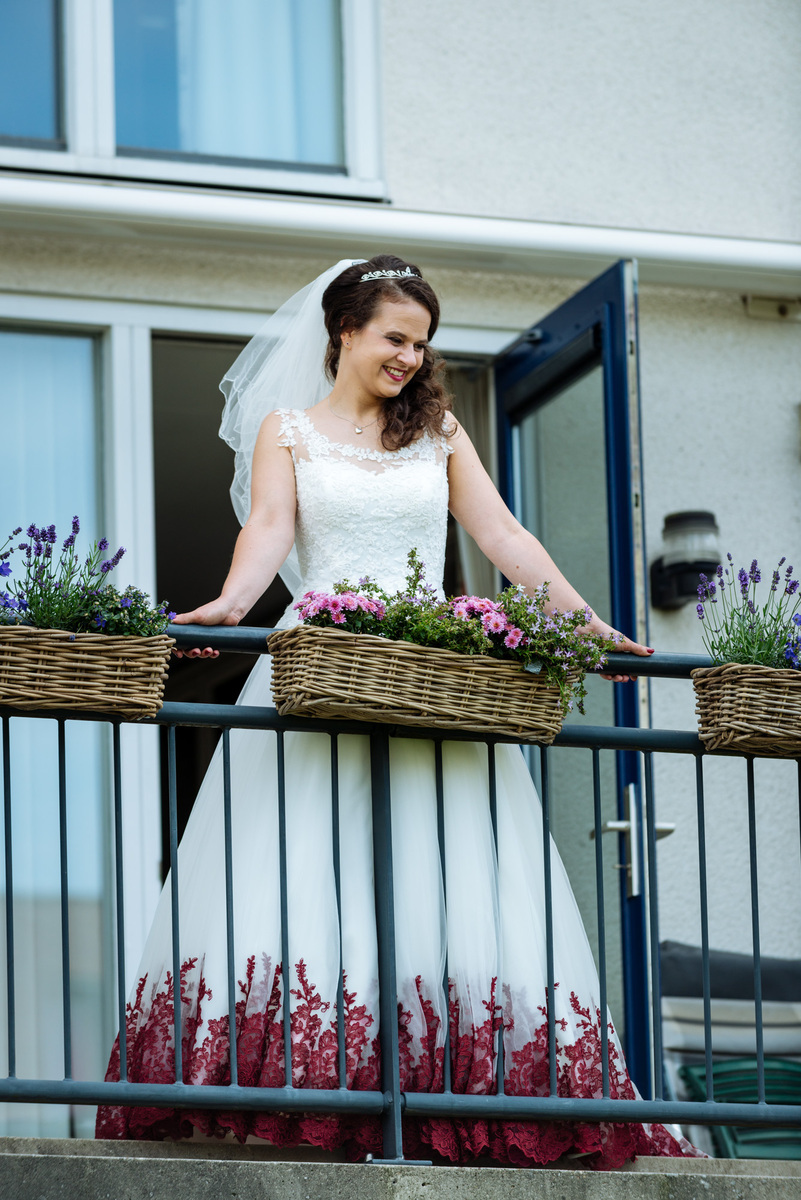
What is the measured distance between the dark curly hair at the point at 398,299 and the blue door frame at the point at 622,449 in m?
1.41

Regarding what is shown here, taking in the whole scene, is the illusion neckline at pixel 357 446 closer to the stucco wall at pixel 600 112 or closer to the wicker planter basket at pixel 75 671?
the wicker planter basket at pixel 75 671

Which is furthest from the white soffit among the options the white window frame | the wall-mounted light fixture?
the wall-mounted light fixture

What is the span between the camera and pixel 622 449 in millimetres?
5305

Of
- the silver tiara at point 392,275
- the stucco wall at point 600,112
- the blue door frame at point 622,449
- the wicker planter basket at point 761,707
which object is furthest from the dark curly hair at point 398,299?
the stucco wall at point 600,112

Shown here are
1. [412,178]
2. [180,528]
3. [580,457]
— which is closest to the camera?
[580,457]

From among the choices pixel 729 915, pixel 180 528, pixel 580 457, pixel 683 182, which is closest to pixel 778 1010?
pixel 729 915

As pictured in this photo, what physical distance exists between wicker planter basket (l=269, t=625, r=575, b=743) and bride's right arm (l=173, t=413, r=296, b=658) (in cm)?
38

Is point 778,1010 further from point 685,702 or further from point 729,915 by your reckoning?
point 685,702

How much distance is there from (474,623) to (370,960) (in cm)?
72

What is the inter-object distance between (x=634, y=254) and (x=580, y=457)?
2.68ft

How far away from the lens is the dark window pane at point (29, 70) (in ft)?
19.2

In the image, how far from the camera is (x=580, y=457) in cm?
566

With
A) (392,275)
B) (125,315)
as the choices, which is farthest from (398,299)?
(125,315)

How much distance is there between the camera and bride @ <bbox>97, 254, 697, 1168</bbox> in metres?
3.27
